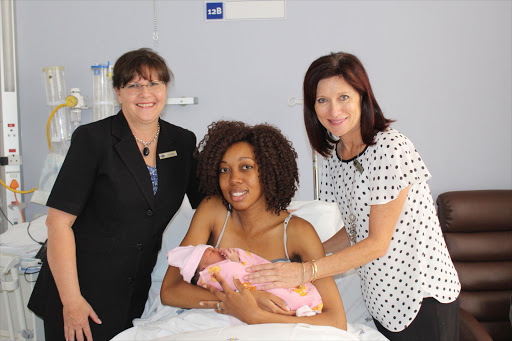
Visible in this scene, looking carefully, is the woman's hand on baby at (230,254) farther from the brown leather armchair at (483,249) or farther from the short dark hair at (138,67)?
the brown leather armchair at (483,249)

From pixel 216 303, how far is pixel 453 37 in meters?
2.30

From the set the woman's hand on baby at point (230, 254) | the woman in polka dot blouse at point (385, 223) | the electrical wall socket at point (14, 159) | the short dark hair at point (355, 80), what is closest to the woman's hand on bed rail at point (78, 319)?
the woman's hand on baby at point (230, 254)

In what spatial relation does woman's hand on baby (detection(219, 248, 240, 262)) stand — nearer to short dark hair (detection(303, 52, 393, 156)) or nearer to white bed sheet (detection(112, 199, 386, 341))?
white bed sheet (detection(112, 199, 386, 341))

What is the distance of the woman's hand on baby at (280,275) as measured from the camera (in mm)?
1502

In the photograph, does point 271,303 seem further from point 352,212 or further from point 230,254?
point 352,212

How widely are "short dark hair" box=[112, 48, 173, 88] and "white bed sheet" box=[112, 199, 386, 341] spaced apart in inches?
36.5

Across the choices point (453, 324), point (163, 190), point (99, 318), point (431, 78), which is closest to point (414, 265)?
point (453, 324)

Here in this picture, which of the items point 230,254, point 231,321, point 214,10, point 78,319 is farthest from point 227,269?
point 214,10

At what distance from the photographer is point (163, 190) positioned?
176 cm

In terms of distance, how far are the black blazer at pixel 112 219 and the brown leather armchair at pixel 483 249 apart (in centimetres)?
176

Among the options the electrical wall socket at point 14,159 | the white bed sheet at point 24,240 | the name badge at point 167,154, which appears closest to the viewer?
the name badge at point 167,154

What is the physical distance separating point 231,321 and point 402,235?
695mm

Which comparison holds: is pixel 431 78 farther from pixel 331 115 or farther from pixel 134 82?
pixel 134 82

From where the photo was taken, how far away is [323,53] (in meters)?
2.87
